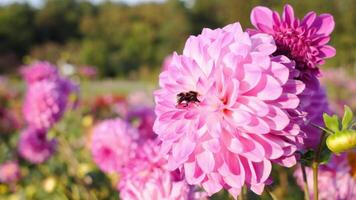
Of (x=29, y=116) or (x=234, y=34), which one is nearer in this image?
(x=234, y=34)

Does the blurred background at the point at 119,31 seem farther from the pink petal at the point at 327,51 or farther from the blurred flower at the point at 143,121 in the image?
the pink petal at the point at 327,51

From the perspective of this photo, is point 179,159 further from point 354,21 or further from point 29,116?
point 354,21

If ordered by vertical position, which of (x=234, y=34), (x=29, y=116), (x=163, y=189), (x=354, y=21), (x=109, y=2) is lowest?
(x=109, y=2)

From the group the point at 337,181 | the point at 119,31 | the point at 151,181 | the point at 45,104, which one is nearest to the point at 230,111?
the point at 151,181

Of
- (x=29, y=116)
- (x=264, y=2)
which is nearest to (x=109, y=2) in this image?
(x=264, y=2)

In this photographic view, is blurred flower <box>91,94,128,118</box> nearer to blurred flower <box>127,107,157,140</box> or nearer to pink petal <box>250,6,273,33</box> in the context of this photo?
blurred flower <box>127,107,157,140</box>

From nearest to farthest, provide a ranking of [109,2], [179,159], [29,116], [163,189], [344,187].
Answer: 1. [179,159]
2. [163,189]
3. [344,187]
4. [29,116]
5. [109,2]

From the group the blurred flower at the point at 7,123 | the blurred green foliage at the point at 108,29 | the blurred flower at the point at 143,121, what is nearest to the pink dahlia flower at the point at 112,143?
the blurred flower at the point at 143,121

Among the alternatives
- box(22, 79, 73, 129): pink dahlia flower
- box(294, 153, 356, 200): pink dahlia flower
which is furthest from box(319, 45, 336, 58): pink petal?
box(22, 79, 73, 129): pink dahlia flower
